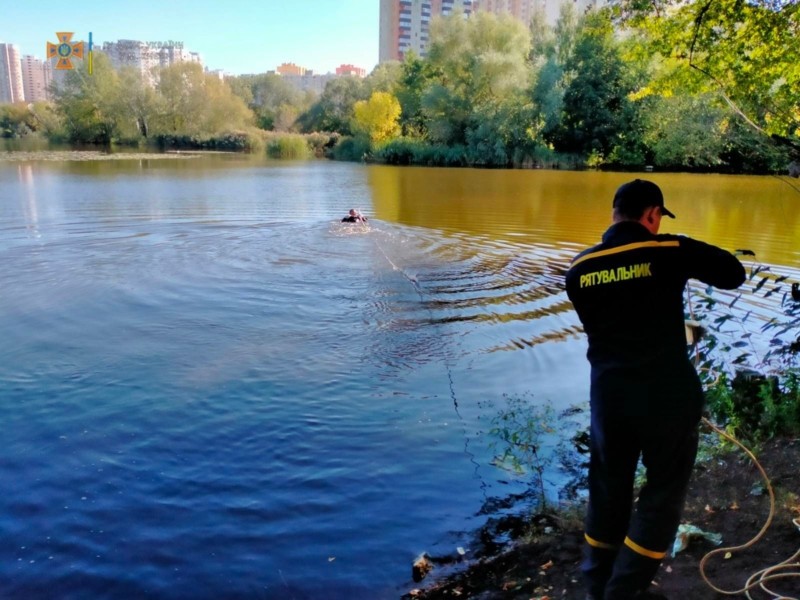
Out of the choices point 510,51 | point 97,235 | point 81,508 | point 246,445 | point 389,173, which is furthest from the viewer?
point 510,51

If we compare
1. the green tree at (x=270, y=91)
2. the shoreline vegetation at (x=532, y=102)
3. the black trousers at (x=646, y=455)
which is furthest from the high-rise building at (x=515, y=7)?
the black trousers at (x=646, y=455)

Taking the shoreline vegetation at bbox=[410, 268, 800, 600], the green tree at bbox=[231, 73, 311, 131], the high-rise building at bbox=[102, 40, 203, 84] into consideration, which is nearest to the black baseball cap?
the shoreline vegetation at bbox=[410, 268, 800, 600]

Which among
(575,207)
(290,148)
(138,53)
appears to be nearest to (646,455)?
(575,207)

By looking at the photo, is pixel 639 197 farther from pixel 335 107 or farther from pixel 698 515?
pixel 335 107

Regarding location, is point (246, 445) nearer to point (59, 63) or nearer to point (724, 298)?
point (724, 298)

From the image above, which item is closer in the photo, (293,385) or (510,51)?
(293,385)

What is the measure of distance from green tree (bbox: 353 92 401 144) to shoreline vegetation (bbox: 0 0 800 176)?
0.39 feet

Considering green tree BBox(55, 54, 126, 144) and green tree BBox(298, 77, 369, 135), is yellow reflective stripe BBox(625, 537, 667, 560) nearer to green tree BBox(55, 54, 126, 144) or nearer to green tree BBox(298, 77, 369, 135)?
green tree BBox(298, 77, 369, 135)

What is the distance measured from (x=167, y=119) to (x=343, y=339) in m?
80.4

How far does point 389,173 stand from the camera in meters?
43.4

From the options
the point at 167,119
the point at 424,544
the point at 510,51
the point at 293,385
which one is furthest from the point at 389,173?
the point at 167,119

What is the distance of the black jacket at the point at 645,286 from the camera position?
3.25 m

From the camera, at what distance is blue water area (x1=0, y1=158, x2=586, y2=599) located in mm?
4566

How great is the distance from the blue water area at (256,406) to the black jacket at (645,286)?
2.13 metres
